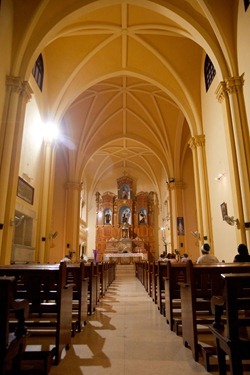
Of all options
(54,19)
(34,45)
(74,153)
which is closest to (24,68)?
(34,45)

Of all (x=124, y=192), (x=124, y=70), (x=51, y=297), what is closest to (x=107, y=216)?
(x=124, y=192)

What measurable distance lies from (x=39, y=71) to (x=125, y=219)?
17.1 metres

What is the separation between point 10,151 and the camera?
6.82 metres

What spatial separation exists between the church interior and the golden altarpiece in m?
7.09

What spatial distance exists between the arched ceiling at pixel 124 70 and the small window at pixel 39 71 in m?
0.41

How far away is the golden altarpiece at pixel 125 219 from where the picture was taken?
2380cm

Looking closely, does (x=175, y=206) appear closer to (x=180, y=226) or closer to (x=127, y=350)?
(x=180, y=226)

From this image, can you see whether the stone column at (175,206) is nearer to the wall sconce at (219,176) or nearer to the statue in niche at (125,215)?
the wall sconce at (219,176)

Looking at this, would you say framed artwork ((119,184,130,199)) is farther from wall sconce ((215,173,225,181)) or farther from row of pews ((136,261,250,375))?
row of pews ((136,261,250,375))

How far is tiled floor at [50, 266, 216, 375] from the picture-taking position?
7.69 ft

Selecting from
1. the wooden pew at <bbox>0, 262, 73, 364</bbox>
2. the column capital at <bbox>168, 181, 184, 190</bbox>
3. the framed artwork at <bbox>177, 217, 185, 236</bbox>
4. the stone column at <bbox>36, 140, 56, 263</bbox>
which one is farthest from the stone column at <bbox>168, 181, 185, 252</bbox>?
the wooden pew at <bbox>0, 262, 73, 364</bbox>

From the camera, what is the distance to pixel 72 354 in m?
2.72

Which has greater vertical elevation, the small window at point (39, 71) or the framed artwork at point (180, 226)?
the small window at point (39, 71)

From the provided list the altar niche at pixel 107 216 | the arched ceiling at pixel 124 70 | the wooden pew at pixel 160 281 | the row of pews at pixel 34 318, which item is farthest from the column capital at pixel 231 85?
the altar niche at pixel 107 216
